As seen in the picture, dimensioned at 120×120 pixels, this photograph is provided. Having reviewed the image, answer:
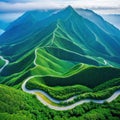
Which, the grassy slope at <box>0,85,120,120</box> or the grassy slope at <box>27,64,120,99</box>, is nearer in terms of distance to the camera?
the grassy slope at <box>0,85,120,120</box>

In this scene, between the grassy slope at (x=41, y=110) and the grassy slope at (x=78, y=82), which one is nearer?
the grassy slope at (x=41, y=110)

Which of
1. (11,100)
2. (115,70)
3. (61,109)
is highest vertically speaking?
(11,100)

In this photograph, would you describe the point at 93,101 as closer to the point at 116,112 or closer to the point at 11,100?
the point at 116,112

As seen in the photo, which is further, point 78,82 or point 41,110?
point 78,82

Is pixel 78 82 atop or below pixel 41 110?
below

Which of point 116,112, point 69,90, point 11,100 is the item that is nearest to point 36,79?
point 69,90

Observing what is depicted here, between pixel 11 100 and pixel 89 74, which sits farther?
pixel 89 74

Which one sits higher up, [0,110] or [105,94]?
[0,110]

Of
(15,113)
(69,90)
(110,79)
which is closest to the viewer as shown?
(15,113)
